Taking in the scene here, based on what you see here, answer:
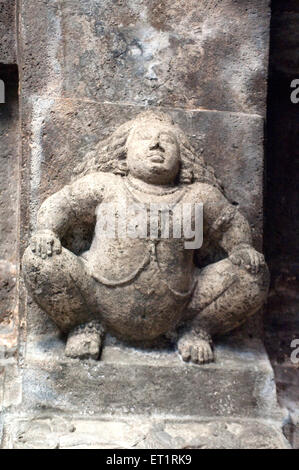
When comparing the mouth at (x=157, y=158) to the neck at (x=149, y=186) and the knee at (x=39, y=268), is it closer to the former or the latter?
the neck at (x=149, y=186)

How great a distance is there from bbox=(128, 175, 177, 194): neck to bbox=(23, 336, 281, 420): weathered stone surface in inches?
25.4

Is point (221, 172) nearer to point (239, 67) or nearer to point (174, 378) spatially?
point (239, 67)

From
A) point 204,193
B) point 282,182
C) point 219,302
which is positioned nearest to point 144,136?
point 204,193

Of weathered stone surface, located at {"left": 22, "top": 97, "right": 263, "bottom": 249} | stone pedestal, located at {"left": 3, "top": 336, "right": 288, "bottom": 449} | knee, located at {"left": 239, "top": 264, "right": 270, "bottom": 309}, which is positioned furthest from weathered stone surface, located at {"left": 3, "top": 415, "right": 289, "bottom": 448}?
weathered stone surface, located at {"left": 22, "top": 97, "right": 263, "bottom": 249}

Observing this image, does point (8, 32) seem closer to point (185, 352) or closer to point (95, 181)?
point (95, 181)

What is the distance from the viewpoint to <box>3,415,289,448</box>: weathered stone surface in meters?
2.71

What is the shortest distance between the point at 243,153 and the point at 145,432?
1.27m

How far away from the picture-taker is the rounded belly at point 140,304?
9.53 feet

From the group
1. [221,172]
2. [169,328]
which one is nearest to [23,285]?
[169,328]

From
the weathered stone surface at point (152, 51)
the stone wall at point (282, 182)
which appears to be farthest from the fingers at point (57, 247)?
the stone wall at point (282, 182)

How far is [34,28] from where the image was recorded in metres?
3.26

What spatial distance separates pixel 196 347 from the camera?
298cm

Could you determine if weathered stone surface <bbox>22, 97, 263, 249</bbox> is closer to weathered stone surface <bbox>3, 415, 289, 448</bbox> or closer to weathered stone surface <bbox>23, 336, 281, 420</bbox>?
weathered stone surface <bbox>23, 336, 281, 420</bbox>
